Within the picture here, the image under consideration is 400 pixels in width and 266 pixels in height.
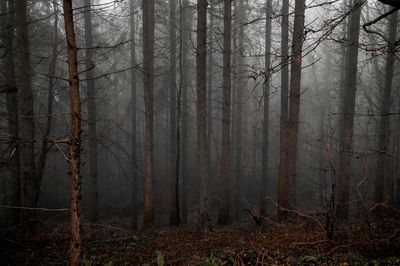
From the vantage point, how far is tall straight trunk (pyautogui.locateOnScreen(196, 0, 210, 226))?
10.5m

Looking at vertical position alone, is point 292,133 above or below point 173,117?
below

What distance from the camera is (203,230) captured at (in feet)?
33.3

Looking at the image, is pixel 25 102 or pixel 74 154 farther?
pixel 25 102

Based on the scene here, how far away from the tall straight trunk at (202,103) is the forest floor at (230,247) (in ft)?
3.73

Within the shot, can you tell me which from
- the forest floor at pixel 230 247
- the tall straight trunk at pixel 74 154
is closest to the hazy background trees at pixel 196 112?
the tall straight trunk at pixel 74 154

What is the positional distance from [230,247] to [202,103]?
4940mm

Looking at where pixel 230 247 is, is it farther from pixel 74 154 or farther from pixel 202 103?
pixel 202 103

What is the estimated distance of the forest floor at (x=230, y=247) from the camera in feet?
17.5

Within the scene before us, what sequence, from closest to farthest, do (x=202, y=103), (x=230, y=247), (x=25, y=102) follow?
(x=230, y=247) → (x=25, y=102) → (x=202, y=103)

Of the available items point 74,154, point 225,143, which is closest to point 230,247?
point 74,154

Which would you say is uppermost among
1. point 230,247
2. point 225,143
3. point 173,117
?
point 173,117

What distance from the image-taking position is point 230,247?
735cm

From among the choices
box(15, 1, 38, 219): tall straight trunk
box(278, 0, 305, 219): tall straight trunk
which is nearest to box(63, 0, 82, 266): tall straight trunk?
box(15, 1, 38, 219): tall straight trunk

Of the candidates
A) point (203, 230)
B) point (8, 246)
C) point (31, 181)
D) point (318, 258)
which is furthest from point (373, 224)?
point (31, 181)
